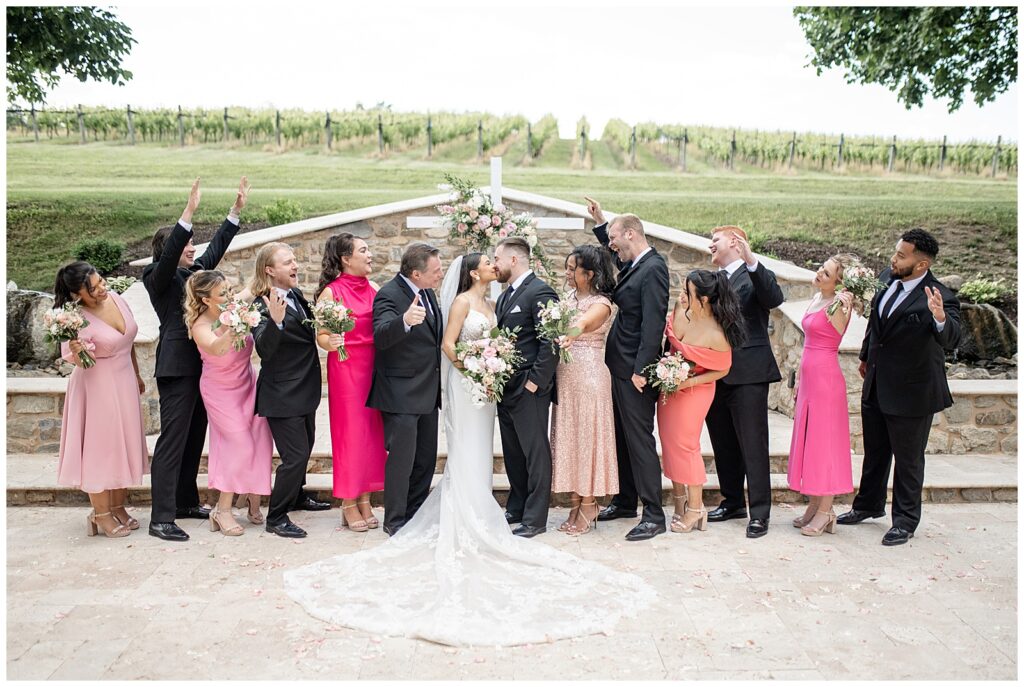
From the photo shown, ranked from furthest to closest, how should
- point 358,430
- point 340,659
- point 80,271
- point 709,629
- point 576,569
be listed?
1. point 358,430
2. point 80,271
3. point 576,569
4. point 709,629
5. point 340,659

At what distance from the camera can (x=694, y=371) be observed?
221 inches

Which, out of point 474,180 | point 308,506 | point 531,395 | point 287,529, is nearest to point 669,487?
point 531,395

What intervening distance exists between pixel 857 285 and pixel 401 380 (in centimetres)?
278

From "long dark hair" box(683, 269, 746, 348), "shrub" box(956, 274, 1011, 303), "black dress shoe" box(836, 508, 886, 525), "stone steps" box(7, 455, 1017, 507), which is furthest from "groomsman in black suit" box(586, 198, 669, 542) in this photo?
"shrub" box(956, 274, 1011, 303)

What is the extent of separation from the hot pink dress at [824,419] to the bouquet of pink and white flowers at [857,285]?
0.16 m

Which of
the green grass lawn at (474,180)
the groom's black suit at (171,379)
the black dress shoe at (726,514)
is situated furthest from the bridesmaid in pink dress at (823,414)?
the green grass lawn at (474,180)

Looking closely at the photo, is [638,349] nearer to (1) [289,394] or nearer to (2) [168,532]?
(1) [289,394]

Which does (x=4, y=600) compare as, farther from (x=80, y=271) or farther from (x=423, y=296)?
(x=423, y=296)

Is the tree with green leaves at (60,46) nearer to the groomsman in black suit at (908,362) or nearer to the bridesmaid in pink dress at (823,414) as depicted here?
the bridesmaid in pink dress at (823,414)

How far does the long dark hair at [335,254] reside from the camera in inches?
219

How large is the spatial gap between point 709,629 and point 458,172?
11.4m

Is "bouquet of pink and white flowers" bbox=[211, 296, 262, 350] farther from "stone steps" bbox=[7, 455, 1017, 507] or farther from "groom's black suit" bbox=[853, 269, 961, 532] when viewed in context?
"groom's black suit" bbox=[853, 269, 961, 532]

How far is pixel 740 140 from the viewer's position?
48.7 ft

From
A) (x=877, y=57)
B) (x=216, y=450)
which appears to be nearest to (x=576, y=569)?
(x=216, y=450)
